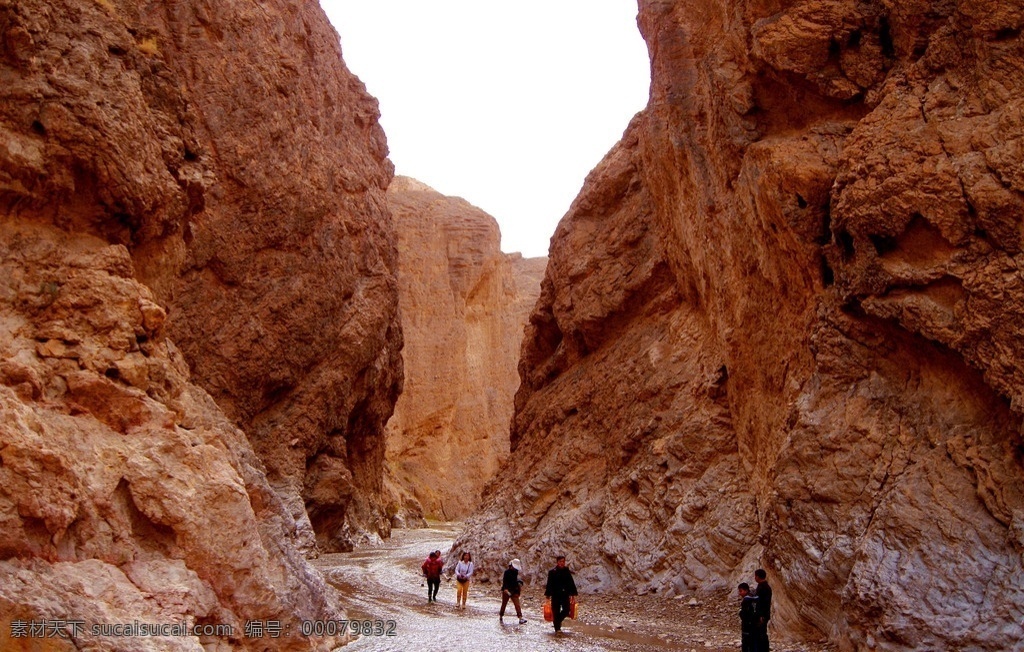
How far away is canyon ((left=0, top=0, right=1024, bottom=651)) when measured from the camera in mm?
8047

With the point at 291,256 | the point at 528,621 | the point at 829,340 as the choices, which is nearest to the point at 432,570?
the point at 528,621

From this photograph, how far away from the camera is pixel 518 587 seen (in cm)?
1372

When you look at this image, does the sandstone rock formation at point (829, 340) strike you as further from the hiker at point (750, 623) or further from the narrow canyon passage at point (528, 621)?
the hiker at point (750, 623)

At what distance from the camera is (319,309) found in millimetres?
26984

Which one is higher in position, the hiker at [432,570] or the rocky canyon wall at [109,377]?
the rocky canyon wall at [109,377]

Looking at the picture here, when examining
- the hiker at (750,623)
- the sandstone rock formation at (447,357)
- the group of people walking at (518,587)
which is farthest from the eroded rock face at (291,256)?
the sandstone rock formation at (447,357)

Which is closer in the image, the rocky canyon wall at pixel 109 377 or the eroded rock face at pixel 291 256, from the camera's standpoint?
the rocky canyon wall at pixel 109 377

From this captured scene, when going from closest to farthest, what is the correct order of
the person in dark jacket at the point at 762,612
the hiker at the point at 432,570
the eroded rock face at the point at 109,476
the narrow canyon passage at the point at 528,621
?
1. the eroded rock face at the point at 109,476
2. the person in dark jacket at the point at 762,612
3. the narrow canyon passage at the point at 528,621
4. the hiker at the point at 432,570

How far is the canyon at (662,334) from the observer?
8047 mm

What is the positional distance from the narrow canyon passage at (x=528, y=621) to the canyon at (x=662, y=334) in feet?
2.39

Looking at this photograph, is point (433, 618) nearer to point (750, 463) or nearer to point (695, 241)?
point (750, 463)

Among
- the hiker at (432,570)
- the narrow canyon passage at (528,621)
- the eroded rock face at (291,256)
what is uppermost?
the eroded rock face at (291,256)

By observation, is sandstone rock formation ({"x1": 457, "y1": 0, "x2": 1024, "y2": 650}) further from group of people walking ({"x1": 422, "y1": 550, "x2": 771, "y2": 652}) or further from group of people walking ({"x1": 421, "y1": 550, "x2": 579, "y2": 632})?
group of people walking ({"x1": 421, "y1": 550, "x2": 579, "y2": 632})

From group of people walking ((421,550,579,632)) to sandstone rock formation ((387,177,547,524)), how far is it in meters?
34.4
